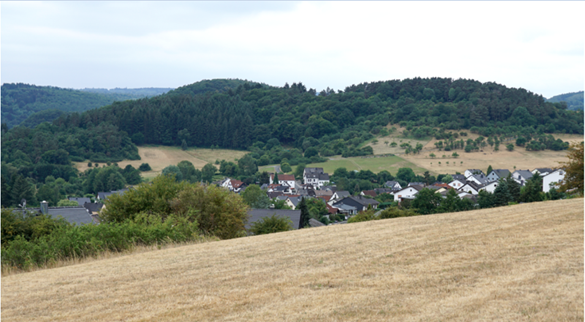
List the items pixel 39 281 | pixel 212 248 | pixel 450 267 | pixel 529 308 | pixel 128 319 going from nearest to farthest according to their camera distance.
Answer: pixel 529 308
pixel 128 319
pixel 450 267
pixel 39 281
pixel 212 248

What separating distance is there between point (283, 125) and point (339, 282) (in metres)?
139

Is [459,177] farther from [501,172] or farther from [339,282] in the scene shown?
[339,282]

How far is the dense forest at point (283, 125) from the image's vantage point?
111 metres

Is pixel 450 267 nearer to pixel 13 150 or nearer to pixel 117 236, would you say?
pixel 117 236

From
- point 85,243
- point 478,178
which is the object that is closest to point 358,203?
point 478,178

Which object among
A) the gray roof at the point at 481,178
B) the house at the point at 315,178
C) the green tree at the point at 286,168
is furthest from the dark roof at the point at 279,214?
the green tree at the point at 286,168

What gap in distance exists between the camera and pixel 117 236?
47.0ft

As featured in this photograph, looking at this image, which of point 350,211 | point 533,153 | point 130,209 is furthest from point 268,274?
point 533,153

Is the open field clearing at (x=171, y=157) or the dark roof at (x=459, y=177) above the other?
the open field clearing at (x=171, y=157)

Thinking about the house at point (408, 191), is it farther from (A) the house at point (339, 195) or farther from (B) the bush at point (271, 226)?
(B) the bush at point (271, 226)

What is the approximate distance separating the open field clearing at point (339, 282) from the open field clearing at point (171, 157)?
95012 mm

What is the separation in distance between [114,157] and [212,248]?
112004 mm

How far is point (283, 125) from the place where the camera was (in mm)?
146375

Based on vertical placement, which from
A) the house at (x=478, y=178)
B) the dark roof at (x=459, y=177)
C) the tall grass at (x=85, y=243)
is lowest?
the house at (x=478, y=178)
